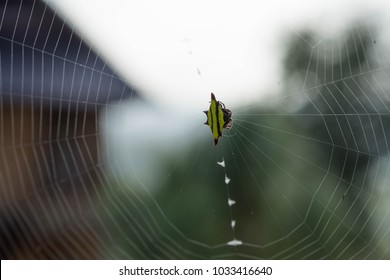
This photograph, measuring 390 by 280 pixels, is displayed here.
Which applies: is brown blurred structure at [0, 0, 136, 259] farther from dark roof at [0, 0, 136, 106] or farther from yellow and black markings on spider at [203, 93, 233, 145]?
yellow and black markings on spider at [203, 93, 233, 145]

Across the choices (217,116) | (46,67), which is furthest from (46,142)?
(217,116)

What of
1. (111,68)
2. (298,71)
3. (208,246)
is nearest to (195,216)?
(208,246)

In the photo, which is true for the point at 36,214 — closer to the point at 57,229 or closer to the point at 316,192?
the point at 57,229

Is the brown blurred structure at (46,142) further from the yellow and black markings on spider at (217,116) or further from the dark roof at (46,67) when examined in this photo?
the yellow and black markings on spider at (217,116)

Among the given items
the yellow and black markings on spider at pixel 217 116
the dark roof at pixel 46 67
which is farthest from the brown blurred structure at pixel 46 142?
the yellow and black markings on spider at pixel 217 116

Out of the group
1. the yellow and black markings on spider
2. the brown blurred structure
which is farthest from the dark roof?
the yellow and black markings on spider
